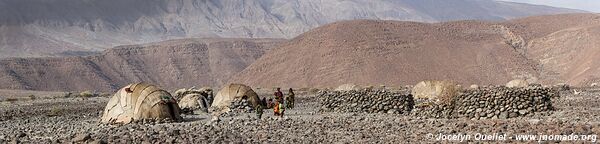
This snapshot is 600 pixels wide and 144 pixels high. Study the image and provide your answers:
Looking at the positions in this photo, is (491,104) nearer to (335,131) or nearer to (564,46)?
(335,131)

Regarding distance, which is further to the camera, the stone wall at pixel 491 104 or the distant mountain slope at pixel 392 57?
the distant mountain slope at pixel 392 57

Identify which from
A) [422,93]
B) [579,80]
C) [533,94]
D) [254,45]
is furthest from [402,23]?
[533,94]

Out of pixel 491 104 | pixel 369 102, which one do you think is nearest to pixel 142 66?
pixel 369 102

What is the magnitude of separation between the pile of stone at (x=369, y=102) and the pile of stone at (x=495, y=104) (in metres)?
3.15

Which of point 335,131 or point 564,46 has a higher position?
point 564,46

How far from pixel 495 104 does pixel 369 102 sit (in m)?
6.30

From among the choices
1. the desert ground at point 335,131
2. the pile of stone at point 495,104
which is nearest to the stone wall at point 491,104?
the pile of stone at point 495,104

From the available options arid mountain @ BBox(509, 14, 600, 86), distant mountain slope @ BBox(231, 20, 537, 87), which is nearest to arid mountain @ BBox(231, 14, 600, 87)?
distant mountain slope @ BBox(231, 20, 537, 87)

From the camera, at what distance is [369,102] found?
93.7 ft

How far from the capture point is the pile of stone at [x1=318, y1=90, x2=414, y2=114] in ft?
91.5

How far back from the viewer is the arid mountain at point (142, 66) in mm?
124000

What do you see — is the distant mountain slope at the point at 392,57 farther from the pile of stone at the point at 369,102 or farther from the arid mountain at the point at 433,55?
the pile of stone at the point at 369,102

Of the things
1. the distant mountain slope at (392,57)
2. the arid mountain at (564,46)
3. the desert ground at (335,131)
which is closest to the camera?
the desert ground at (335,131)

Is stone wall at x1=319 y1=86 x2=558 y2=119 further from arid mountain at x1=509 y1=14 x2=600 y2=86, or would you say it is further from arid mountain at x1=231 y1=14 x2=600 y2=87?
arid mountain at x1=231 y1=14 x2=600 y2=87
